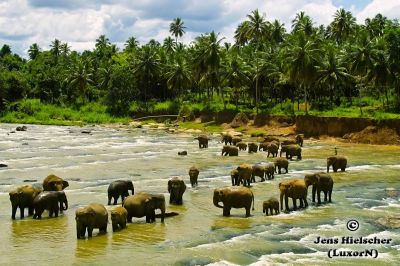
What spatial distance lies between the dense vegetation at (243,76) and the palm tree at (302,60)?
4.3 inches

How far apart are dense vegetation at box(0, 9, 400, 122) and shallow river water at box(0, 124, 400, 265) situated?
24214 millimetres

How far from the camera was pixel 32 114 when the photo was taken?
85125mm

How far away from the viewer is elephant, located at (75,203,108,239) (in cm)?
1552

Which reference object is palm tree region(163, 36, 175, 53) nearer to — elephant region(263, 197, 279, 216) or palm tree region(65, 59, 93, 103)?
palm tree region(65, 59, 93, 103)

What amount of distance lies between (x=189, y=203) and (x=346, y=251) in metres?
8.15

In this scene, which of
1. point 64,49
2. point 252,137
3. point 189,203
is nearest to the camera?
point 189,203

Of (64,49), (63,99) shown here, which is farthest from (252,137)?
(64,49)

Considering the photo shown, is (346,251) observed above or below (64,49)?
below

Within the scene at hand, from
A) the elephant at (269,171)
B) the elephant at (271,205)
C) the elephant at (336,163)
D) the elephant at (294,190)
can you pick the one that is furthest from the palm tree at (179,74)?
the elephant at (271,205)

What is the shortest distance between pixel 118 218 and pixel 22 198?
175 inches

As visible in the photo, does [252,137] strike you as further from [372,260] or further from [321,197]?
[372,260]

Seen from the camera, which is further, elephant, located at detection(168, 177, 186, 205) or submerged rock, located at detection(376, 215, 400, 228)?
elephant, located at detection(168, 177, 186, 205)

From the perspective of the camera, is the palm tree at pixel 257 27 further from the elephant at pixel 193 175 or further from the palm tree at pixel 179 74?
the elephant at pixel 193 175

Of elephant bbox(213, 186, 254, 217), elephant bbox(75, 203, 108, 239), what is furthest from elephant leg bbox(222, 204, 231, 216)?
elephant bbox(75, 203, 108, 239)
